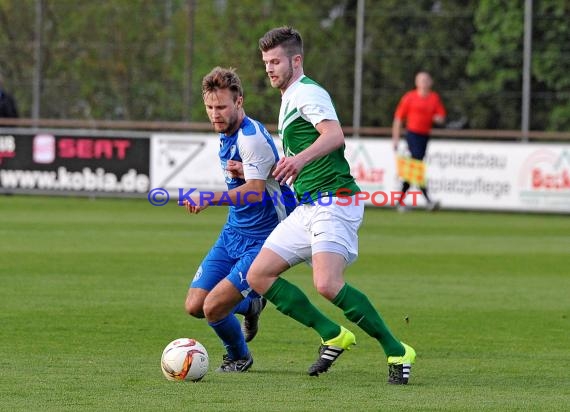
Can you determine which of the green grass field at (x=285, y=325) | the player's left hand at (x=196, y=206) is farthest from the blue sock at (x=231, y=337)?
the player's left hand at (x=196, y=206)

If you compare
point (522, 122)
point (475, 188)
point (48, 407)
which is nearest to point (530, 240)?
point (475, 188)

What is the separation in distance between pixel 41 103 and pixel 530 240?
1306cm

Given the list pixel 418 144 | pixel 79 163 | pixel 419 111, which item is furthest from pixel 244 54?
pixel 418 144

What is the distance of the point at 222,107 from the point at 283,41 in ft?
2.04

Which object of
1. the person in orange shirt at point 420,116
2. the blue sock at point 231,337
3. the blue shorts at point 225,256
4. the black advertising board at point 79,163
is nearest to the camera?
the blue sock at point 231,337

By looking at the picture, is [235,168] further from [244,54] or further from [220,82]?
[244,54]

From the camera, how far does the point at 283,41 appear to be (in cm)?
744

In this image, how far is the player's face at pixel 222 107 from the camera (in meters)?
7.80

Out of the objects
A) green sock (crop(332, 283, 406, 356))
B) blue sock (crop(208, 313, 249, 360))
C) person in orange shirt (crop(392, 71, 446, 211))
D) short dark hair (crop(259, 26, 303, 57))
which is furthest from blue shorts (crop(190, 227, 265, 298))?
person in orange shirt (crop(392, 71, 446, 211))

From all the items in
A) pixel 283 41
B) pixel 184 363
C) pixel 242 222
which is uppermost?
pixel 283 41

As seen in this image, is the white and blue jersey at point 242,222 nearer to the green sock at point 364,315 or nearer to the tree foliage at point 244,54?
the green sock at point 364,315

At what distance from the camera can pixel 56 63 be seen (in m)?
27.6

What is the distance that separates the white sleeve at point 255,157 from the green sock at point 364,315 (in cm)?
89

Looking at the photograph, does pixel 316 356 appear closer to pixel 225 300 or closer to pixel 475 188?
pixel 225 300
